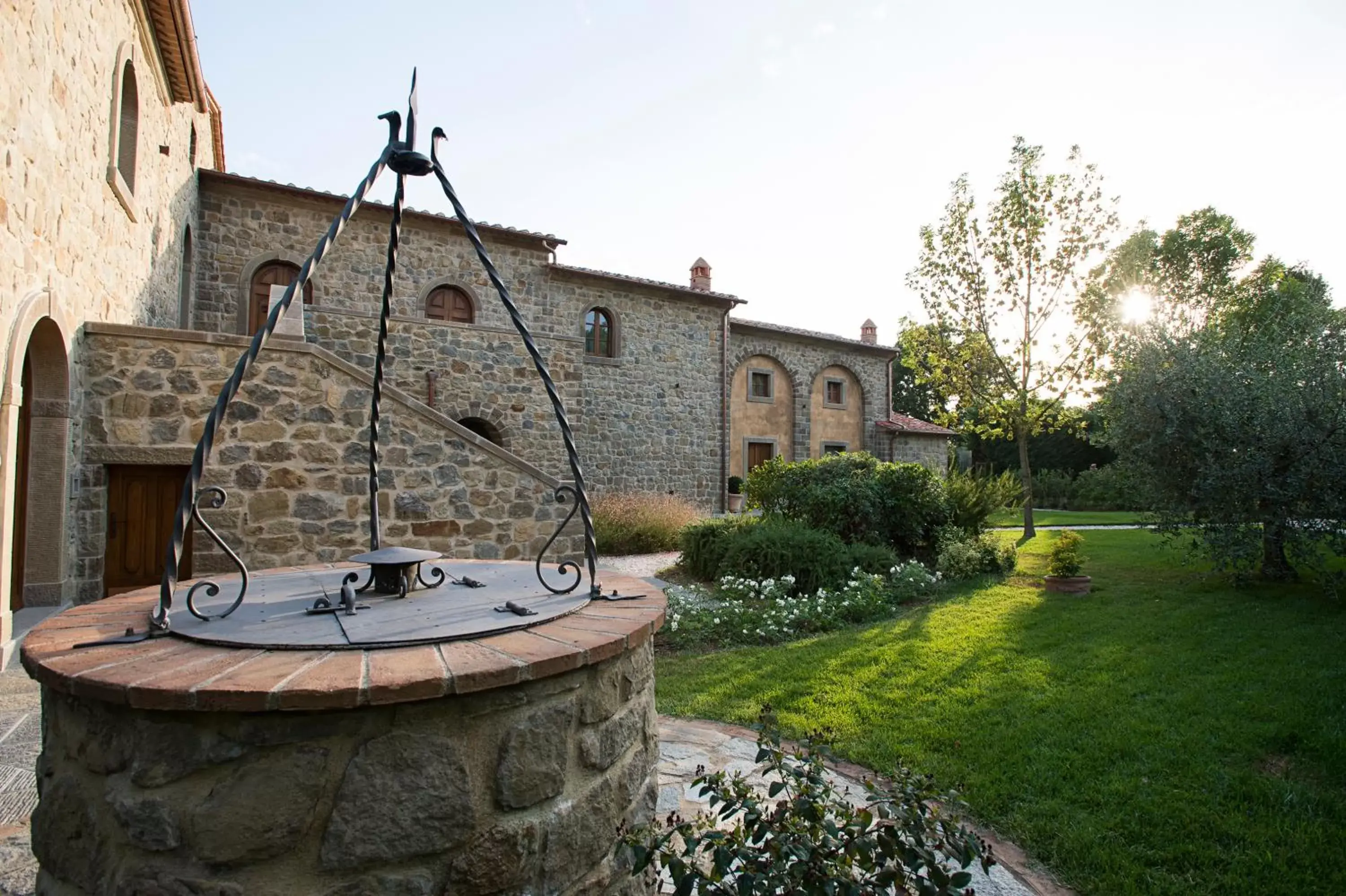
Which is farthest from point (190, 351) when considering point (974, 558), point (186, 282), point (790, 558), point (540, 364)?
point (974, 558)

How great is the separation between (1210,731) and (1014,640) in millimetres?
2028

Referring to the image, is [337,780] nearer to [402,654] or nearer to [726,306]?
[402,654]

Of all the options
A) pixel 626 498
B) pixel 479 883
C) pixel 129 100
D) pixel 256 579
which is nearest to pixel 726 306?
pixel 626 498

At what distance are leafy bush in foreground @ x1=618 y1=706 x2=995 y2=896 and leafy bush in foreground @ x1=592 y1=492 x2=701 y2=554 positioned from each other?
9.19 m

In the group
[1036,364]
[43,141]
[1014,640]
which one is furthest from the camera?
[1036,364]

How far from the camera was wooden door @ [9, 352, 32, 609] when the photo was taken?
16.1 feet

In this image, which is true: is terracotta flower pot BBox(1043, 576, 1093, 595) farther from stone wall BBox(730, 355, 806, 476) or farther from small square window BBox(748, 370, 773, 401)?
small square window BBox(748, 370, 773, 401)

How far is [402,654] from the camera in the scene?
1745mm

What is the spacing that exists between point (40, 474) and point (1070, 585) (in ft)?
32.0

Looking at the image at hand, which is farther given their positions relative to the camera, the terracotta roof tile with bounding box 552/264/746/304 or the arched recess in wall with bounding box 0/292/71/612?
the terracotta roof tile with bounding box 552/264/746/304

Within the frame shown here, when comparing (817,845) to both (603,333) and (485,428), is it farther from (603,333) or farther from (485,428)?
(603,333)

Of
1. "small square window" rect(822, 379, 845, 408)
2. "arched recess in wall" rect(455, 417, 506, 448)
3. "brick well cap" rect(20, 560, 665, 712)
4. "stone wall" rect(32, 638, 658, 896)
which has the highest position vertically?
"small square window" rect(822, 379, 845, 408)

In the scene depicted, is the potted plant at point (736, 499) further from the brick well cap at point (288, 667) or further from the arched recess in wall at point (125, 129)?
the brick well cap at point (288, 667)

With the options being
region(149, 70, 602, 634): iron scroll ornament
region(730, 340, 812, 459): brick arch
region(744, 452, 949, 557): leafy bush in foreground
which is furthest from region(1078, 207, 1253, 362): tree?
region(149, 70, 602, 634): iron scroll ornament
